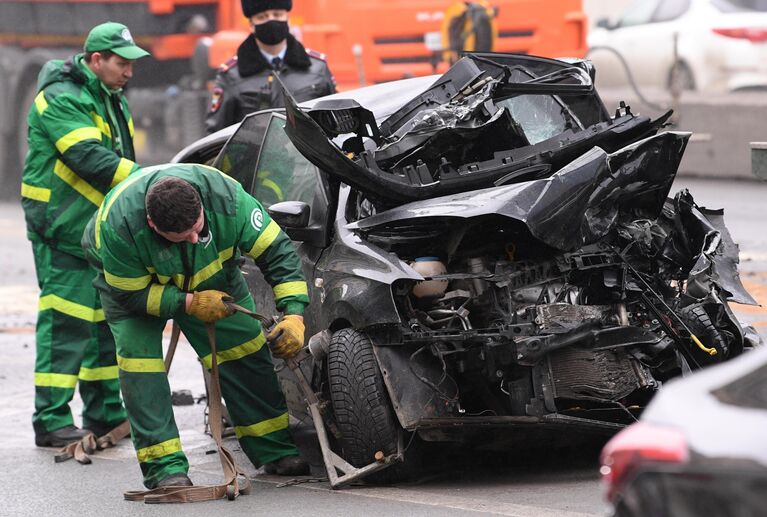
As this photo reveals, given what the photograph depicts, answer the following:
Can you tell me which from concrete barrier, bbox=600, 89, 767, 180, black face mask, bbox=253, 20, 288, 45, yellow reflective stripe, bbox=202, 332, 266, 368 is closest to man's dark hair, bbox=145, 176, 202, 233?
yellow reflective stripe, bbox=202, 332, 266, 368

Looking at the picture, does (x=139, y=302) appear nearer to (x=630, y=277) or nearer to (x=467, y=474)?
(x=467, y=474)

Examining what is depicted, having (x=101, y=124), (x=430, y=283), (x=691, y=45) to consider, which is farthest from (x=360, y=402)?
(x=691, y=45)

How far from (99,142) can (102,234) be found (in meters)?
1.39

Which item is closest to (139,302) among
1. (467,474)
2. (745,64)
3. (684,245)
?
(467,474)

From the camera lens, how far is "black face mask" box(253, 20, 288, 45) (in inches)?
355

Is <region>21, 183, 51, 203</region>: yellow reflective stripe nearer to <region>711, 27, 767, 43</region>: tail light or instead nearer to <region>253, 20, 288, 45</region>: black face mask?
<region>253, 20, 288, 45</region>: black face mask

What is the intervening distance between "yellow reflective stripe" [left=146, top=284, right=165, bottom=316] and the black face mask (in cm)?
306

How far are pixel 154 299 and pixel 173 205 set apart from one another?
526mm

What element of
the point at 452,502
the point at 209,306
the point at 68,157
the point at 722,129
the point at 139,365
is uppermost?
the point at 68,157

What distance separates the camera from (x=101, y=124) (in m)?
7.73

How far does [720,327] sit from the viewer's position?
642cm

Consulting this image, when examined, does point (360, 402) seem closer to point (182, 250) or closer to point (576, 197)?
point (182, 250)

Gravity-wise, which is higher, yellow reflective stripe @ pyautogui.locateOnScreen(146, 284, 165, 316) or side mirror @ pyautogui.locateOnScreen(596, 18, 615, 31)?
yellow reflective stripe @ pyautogui.locateOnScreen(146, 284, 165, 316)

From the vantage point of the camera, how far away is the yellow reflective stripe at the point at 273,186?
715 centimetres
